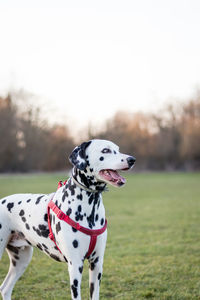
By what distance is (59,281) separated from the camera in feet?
16.3

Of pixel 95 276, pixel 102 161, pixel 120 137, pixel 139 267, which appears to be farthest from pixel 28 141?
pixel 102 161

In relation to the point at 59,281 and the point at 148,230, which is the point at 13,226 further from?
the point at 148,230

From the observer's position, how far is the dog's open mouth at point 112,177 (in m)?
2.97

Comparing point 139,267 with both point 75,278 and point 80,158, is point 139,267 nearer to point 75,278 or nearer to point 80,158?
point 75,278

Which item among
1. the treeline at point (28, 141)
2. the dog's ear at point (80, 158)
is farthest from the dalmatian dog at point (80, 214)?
the treeline at point (28, 141)

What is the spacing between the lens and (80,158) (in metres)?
3.05

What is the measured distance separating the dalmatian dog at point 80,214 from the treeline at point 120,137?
39949mm

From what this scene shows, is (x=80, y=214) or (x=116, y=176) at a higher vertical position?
(x=116, y=176)

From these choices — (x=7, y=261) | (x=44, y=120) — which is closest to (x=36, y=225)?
(x=7, y=261)

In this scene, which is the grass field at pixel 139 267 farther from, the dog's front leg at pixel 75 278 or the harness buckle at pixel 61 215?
the harness buckle at pixel 61 215

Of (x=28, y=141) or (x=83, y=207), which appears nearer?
(x=83, y=207)

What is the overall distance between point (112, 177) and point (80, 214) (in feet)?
1.54

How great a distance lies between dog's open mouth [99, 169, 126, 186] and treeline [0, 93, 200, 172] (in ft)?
133

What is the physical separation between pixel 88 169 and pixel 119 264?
3.34 m
